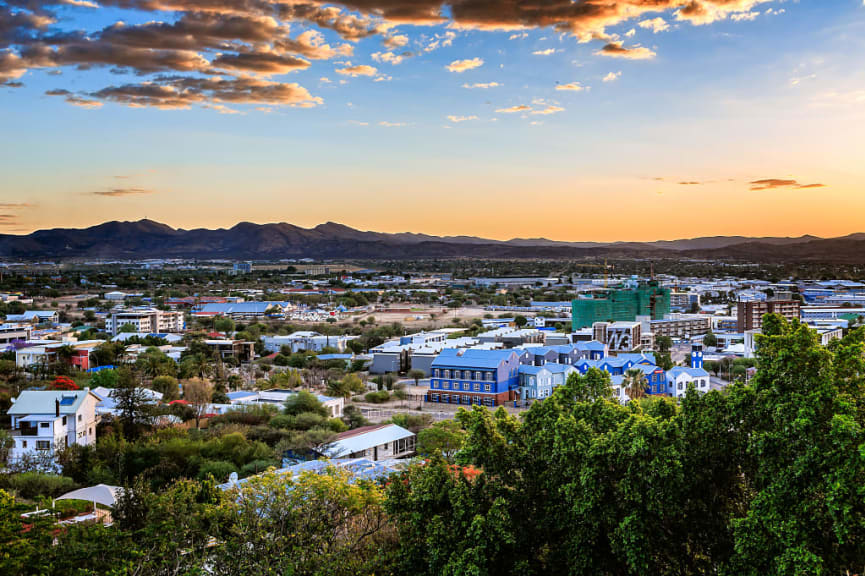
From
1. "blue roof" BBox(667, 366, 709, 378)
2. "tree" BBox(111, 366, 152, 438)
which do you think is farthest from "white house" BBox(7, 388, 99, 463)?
"blue roof" BBox(667, 366, 709, 378)

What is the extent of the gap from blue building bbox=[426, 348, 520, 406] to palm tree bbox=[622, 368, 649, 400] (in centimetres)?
594

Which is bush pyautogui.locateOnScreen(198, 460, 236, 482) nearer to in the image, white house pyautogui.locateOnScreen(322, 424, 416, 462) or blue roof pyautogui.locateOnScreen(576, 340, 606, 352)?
white house pyautogui.locateOnScreen(322, 424, 416, 462)

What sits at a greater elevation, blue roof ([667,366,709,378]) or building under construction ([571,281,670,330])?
building under construction ([571,281,670,330])

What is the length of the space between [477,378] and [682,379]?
1029 centimetres

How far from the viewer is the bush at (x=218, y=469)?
21.0 metres

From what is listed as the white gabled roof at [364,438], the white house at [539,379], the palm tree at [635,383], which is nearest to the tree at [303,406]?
the white gabled roof at [364,438]

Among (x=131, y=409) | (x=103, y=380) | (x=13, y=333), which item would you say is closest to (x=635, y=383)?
(x=131, y=409)

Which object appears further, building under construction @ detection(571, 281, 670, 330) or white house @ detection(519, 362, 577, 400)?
building under construction @ detection(571, 281, 670, 330)

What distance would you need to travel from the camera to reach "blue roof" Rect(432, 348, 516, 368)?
126 ft

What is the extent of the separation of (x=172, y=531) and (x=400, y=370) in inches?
1410

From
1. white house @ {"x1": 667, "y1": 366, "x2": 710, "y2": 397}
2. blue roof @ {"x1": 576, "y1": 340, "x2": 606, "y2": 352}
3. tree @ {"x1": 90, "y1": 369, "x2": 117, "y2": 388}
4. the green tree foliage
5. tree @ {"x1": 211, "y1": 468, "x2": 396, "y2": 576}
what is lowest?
white house @ {"x1": 667, "y1": 366, "x2": 710, "y2": 397}

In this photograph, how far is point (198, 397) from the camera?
31.1 metres

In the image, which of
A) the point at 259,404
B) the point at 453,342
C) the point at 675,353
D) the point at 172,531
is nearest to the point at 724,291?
the point at 675,353

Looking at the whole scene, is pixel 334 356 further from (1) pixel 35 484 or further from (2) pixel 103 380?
(1) pixel 35 484
